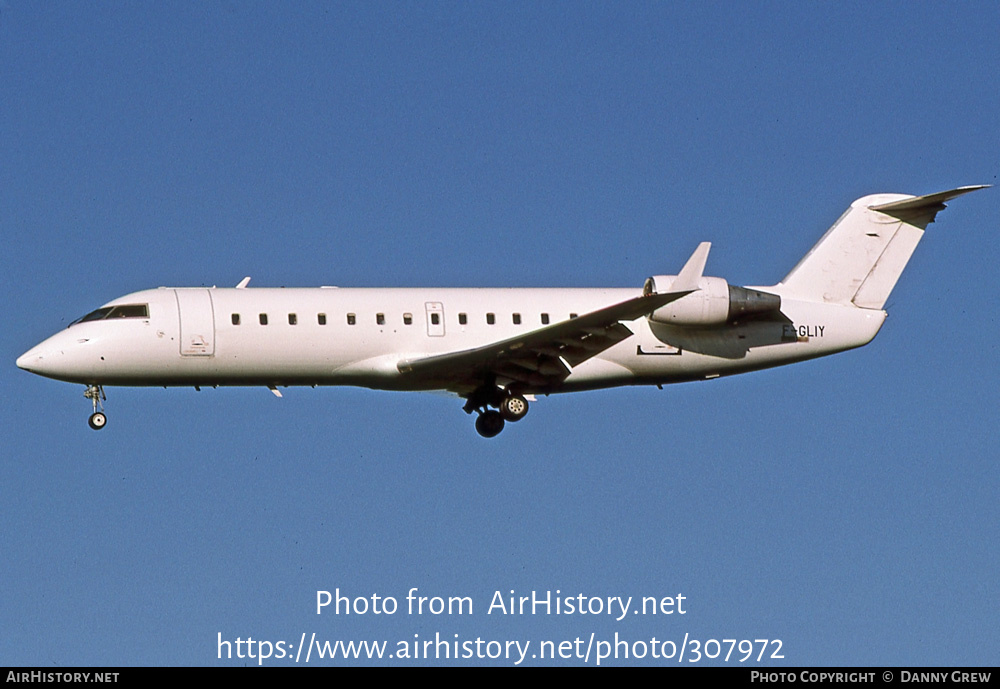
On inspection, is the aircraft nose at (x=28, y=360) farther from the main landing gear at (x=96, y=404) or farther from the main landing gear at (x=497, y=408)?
the main landing gear at (x=497, y=408)

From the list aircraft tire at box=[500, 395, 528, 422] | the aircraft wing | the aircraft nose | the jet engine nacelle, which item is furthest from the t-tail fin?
the aircraft nose

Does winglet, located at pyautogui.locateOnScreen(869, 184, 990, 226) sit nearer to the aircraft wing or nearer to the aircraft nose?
the aircraft wing

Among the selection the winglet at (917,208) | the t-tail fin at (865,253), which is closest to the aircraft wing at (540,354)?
the t-tail fin at (865,253)

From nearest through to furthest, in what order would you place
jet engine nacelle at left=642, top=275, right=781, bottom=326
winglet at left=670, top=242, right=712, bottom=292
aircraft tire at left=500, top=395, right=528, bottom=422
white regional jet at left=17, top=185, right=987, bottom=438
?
winglet at left=670, top=242, right=712, bottom=292 → white regional jet at left=17, top=185, right=987, bottom=438 → jet engine nacelle at left=642, top=275, right=781, bottom=326 → aircraft tire at left=500, top=395, right=528, bottom=422

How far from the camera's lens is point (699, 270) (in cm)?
3406

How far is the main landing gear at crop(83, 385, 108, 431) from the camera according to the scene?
117 ft

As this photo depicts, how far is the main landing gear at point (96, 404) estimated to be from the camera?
35.8 metres

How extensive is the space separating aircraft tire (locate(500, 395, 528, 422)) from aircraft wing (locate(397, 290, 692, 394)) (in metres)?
0.34

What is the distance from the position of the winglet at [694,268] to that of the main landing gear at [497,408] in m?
5.02

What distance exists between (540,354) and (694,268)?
408 centimetres

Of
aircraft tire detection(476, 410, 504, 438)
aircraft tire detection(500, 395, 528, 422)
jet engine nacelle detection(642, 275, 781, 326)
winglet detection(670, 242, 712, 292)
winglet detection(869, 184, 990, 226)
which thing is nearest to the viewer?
winglet detection(670, 242, 712, 292)

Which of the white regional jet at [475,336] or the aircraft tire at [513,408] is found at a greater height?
the white regional jet at [475,336]

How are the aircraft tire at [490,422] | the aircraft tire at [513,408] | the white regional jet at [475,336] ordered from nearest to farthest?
the white regional jet at [475,336]
the aircraft tire at [513,408]
the aircraft tire at [490,422]

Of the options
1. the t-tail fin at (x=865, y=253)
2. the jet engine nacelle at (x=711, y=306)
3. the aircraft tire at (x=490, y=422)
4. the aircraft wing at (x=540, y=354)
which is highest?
the t-tail fin at (x=865, y=253)
